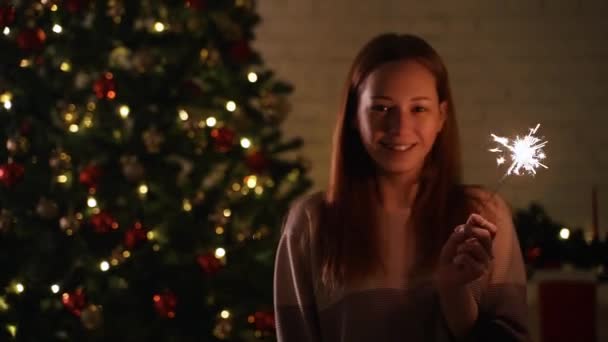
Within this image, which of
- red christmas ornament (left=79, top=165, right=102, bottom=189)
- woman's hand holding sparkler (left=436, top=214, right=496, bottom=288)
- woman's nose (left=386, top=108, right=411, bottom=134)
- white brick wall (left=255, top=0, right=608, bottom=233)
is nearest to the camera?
woman's hand holding sparkler (left=436, top=214, right=496, bottom=288)

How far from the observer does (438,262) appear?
1.12 metres

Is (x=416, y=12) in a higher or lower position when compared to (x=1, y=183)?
higher

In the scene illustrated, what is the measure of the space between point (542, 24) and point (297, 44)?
113 cm

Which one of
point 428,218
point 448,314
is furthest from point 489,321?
point 428,218

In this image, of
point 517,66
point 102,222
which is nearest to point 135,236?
point 102,222

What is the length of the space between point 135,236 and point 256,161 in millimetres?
500

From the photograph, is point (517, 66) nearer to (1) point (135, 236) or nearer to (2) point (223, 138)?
(2) point (223, 138)

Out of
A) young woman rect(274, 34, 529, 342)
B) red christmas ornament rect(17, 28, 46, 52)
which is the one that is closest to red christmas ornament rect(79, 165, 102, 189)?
red christmas ornament rect(17, 28, 46, 52)

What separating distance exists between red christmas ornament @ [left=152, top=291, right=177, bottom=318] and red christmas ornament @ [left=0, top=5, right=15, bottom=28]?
113 centimetres

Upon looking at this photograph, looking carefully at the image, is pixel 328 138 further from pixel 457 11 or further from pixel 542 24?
pixel 542 24

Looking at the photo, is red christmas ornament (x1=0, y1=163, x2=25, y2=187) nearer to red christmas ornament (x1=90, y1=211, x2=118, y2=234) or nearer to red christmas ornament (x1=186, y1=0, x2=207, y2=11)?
red christmas ornament (x1=90, y1=211, x2=118, y2=234)

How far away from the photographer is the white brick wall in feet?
10.5

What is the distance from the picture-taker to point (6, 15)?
8.39ft

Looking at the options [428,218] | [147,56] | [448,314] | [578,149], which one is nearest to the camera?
[448,314]
